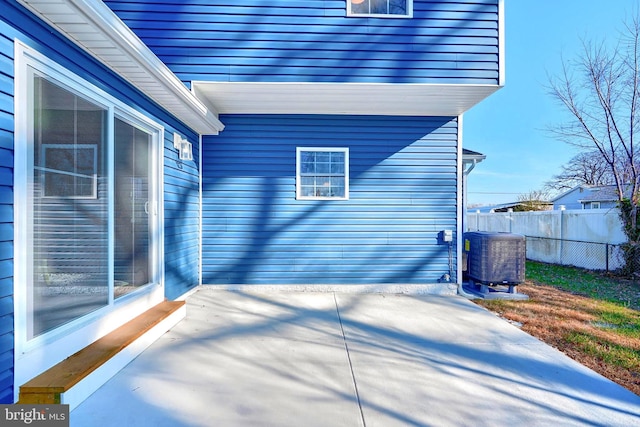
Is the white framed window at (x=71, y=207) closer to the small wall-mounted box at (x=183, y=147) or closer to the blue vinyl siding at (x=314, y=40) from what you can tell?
the small wall-mounted box at (x=183, y=147)

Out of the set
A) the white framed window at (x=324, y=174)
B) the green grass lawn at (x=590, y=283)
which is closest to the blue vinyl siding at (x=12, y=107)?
the white framed window at (x=324, y=174)

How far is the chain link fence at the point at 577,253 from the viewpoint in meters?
6.32

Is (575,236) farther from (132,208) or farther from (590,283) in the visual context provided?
(132,208)

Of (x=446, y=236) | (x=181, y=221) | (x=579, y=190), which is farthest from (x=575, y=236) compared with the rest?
(x=579, y=190)

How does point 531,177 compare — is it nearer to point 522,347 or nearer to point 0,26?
point 522,347

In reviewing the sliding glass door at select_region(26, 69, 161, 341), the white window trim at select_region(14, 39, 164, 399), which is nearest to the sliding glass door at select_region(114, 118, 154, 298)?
the sliding glass door at select_region(26, 69, 161, 341)

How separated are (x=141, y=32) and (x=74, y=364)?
3789mm

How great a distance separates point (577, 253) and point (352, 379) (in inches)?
308

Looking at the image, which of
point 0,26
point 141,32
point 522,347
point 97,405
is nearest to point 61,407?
point 97,405

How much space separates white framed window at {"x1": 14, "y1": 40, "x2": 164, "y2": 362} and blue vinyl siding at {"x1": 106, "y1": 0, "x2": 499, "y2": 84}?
1.34m

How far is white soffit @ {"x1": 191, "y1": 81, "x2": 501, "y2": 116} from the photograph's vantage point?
12.6ft

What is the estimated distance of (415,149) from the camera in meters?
4.75

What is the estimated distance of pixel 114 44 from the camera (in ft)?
7.43

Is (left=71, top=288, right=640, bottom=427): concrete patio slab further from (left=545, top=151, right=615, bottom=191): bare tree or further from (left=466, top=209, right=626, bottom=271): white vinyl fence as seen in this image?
(left=545, top=151, right=615, bottom=191): bare tree
